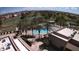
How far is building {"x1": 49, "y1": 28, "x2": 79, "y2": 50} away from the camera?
2301 millimetres

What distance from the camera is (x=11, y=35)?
94.0 inches

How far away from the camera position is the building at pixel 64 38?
2301mm

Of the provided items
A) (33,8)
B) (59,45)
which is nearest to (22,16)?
(33,8)

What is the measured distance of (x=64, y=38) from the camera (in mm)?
2332

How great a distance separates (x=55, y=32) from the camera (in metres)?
2.38
